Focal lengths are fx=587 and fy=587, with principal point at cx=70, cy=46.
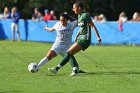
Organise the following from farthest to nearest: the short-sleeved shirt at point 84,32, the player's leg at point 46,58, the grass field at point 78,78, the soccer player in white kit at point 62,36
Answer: the soccer player in white kit at point 62,36 → the player's leg at point 46,58 → the short-sleeved shirt at point 84,32 → the grass field at point 78,78

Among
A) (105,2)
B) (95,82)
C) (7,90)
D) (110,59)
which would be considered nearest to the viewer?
(7,90)

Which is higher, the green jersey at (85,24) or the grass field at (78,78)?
the green jersey at (85,24)

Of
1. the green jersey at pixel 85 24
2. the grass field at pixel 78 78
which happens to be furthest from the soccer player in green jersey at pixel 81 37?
the grass field at pixel 78 78

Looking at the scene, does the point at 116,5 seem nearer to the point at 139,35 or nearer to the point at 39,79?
the point at 139,35

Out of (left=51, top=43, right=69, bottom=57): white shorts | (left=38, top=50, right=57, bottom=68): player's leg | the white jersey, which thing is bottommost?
(left=38, top=50, right=57, bottom=68): player's leg

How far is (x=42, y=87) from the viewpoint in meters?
13.1

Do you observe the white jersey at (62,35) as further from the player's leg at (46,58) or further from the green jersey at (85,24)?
the green jersey at (85,24)

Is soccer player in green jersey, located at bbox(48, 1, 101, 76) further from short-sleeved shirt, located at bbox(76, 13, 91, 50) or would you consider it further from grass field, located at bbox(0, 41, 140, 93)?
grass field, located at bbox(0, 41, 140, 93)

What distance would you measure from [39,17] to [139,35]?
803 cm

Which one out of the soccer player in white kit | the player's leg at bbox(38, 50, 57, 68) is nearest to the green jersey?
the soccer player in white kit

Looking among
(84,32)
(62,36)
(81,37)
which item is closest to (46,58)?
(62,36)

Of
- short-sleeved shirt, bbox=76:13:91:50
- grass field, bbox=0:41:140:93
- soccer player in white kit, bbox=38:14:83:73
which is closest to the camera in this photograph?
grass field, bbox=0:41:140:93

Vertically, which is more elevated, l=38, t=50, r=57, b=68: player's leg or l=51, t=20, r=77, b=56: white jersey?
l=51, t=20, r=77, b=56: white jersey

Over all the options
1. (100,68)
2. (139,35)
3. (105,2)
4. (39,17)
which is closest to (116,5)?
(105,2)
